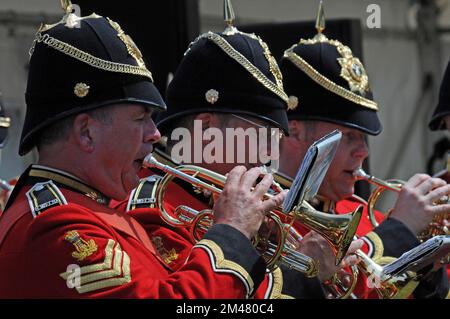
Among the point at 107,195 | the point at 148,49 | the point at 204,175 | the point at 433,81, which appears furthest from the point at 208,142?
the point at 433,81

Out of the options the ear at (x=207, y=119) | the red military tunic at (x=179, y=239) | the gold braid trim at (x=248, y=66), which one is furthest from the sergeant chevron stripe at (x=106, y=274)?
the gold braid trim at (x=248, y=66)

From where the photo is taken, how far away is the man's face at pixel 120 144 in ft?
11.7

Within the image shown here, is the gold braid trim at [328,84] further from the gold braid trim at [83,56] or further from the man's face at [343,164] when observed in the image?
the gold braid trim at [83,56]

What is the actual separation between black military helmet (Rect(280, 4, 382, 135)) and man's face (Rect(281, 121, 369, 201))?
0.05m

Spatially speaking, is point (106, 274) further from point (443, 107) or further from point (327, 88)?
point (443, 107)

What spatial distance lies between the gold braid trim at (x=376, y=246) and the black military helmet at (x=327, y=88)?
581mm

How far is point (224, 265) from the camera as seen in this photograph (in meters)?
3.35

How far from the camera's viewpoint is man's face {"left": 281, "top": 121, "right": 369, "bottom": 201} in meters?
5.01

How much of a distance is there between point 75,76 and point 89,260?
25.0 inches

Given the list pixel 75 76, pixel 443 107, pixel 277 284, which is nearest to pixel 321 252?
pixel 277 284

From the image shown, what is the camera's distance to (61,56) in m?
3.55

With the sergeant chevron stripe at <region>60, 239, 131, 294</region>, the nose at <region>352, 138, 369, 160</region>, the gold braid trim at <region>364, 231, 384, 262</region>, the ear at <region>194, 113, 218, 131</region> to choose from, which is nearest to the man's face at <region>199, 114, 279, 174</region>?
the ear at <region>194, 113, 218, 131</region>

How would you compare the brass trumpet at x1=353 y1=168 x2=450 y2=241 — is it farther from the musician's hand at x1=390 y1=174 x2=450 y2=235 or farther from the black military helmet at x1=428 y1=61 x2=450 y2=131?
the black military helmet at x1=428 y1=61 x2=450 y2=131

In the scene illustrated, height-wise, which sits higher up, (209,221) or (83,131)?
(83,131)
